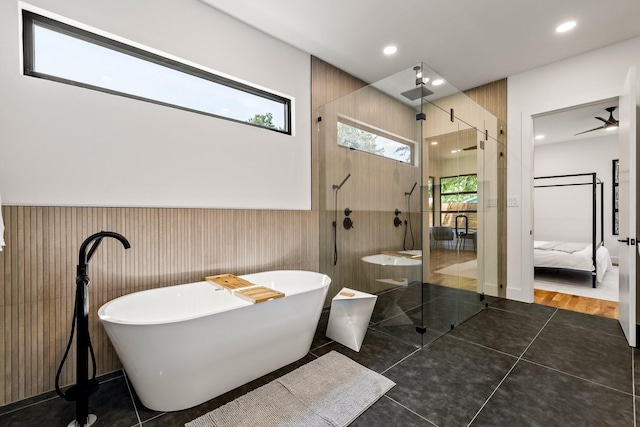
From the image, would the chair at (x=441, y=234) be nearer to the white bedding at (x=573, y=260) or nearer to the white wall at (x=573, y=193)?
the white bedding at (x=573, y=260)

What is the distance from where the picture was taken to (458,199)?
108 inches

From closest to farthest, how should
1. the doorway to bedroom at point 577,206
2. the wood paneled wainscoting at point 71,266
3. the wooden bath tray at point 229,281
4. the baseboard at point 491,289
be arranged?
the wood paneled wainscoting at point 71,266
the wooden bath tray at point 229,281
the baseboard at point 491,289
the doorway to bedroom at point 577,206

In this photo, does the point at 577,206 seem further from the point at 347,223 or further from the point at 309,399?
the point at 309,399

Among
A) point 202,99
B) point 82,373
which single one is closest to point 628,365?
point 82,373

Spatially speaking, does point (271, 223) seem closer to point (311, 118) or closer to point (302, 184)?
point (302, 184)

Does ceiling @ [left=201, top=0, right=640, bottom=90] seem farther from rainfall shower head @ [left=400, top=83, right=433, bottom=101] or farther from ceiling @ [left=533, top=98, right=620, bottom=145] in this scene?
ceiling @ [left=533, top=98, right=620, bottom=145]

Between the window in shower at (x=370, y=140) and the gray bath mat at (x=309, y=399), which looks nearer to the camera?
the gray bath mat at (x=309, y=399)

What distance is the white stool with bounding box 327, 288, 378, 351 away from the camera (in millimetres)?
2215

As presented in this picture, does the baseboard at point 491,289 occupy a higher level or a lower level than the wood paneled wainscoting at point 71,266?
lower

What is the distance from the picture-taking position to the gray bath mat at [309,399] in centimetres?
142

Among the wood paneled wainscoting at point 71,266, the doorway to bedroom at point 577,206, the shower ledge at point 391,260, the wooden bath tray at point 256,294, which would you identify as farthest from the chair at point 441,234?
the doorway to bedroom at point 577,206

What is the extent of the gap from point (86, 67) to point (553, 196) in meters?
8.08

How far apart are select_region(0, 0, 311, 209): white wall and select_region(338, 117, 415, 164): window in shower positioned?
1.61 ft

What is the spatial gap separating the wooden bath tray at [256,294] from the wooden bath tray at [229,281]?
0.11 metres
